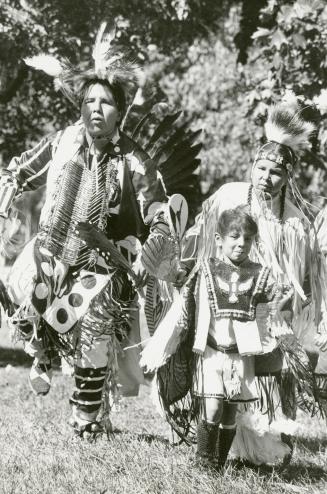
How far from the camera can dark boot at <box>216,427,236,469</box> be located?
3640 millimetres

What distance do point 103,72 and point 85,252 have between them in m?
0.91

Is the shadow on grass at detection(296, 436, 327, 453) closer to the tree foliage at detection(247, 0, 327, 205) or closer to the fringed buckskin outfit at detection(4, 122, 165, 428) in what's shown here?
the fringed buckskin outfit at detection(4, 122, 165, 428)

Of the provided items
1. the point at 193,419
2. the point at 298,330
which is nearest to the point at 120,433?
the point at 193,419

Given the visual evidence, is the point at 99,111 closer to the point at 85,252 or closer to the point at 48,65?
the point at 48,65

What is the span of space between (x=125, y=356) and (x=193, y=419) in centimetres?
81

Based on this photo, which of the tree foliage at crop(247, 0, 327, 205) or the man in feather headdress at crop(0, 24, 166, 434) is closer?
the man in feather headdress at crop(0, 24, 166, 434)

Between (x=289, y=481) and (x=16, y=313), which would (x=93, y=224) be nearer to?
(x=16, y=313)

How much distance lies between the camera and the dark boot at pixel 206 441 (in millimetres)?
3564

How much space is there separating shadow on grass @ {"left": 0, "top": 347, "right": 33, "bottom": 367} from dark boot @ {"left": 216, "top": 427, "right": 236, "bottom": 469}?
447 cm

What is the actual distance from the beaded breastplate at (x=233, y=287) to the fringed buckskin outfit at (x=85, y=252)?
807 mm

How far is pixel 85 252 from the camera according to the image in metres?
4.21

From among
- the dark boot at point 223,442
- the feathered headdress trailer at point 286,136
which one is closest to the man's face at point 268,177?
the feathered headdress trailer at point 286,136

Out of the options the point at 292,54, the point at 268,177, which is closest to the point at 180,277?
the point at 268,177

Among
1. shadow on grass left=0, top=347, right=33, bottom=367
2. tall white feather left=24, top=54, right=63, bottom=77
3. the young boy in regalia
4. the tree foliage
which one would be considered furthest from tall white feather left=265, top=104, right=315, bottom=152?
shadow on grass left=0, top=347, right=33, bottom=367
